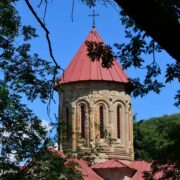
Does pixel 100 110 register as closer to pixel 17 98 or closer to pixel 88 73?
pixel 88 73

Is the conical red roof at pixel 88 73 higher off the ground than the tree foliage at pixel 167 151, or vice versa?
the conical red roof at pixel 88 73

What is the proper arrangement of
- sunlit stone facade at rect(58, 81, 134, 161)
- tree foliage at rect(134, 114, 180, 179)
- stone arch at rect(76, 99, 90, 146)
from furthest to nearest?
1. sunlit stone facade at rect(58, 81, 134, 161)
2. stone arch at rect(76, 99, 90, 146)
3. tree foliage at rect(134, 114, 180, 179)

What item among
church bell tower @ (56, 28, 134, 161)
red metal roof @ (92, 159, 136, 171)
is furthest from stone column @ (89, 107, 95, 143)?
red metal roof @ (92, 159, 136, 171)

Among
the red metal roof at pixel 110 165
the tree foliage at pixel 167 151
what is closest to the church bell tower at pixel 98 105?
the red metal roof at pixel 110 165

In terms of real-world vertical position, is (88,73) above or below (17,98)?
above

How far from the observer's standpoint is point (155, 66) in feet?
17.3

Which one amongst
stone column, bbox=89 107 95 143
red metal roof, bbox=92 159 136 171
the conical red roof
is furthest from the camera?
the conical red roof

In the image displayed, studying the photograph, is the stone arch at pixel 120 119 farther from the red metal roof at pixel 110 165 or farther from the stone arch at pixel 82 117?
the red metal roof at pixel 110 165

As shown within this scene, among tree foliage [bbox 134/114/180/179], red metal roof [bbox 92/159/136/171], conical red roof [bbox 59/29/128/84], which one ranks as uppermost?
conical red roof [bbox 59/29/128/84]

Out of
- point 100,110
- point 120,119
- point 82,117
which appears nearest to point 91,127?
point 82,117

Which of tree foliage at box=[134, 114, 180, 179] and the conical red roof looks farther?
the conical red roof

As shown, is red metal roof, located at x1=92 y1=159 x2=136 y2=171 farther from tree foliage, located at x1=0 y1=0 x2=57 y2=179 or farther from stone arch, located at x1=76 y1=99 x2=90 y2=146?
tree foliage, located at x1=0 y1=0 x2=57 y2=179

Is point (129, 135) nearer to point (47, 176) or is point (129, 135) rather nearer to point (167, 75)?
point (47, 176)

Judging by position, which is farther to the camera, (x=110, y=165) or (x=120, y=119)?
(x=120, y=119)
